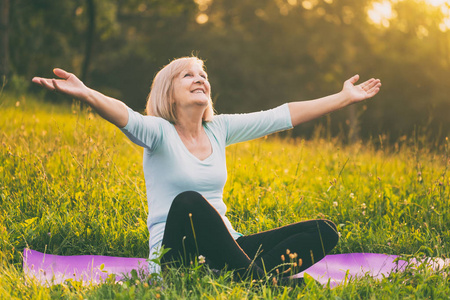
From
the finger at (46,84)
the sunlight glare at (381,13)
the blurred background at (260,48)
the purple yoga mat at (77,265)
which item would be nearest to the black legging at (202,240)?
the purple yoga mat at (77,265)

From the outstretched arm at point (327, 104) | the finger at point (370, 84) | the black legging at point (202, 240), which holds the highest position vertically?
the finger at point (370, 84)

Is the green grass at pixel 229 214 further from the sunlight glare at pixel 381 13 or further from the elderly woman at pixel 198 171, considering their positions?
the sunlight glare at pixel 381 13

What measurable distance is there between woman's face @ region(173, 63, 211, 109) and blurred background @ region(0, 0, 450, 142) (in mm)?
14807

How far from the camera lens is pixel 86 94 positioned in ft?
7.40

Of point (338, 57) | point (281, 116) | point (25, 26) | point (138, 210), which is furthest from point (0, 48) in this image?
point (338, 57)

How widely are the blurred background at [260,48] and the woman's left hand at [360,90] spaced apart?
48.8 ft

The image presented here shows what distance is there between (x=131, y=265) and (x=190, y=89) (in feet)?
4.09

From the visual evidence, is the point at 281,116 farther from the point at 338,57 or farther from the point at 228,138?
the point at 338,57

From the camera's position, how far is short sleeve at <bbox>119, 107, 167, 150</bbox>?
2.44 meters

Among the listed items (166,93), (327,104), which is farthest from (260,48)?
(166,93)

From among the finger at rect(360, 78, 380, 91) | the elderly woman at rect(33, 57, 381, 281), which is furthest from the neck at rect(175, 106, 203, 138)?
the finger at rect(360, 78, 380, 91)

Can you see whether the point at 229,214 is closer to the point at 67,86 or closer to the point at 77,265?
the point at 77,265

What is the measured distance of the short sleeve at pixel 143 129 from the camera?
2.44 m

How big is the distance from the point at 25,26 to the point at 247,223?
1708cm
